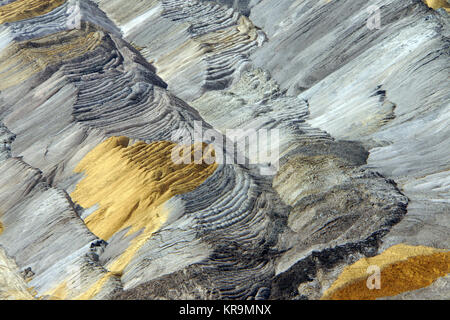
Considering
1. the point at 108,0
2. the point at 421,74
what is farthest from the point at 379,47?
the point at 108,0

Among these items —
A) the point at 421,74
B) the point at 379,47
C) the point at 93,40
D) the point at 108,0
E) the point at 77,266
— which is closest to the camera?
the point at 77,266

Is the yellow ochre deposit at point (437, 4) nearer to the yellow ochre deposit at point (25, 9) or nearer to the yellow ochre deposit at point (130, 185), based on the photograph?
the yellow ochre deposit at point (130, 185)

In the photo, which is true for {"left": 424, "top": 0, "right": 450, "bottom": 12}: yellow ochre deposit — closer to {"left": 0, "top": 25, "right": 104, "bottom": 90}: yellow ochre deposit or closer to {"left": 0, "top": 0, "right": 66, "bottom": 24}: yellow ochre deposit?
{"left": 0, "top": 25, "right": 104, "bottom": 90}: yellow ochre deposit

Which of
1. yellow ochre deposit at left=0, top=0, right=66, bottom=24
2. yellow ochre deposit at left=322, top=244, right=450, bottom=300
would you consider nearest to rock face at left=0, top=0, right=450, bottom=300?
yellow ochre deposit at left=322, top=244, right=450, bottom=300

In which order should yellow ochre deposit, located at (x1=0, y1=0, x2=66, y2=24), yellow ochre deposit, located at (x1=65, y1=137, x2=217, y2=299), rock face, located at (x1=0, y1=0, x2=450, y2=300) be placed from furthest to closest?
1. yellow ochre deposit, located at (x1=0, y1=0, x2=66, y2=24)
2. yellow ochre deposit, located at (x1=65, y1=137, x2=217, y2=299)
3. rock face, located at (x1=0, y1=0, x2=450, y2=300)

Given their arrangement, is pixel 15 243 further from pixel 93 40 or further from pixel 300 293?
pixel 93 40

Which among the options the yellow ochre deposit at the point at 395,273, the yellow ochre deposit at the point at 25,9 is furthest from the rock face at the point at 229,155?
the yellow ochre deposit at the point at 25,9
